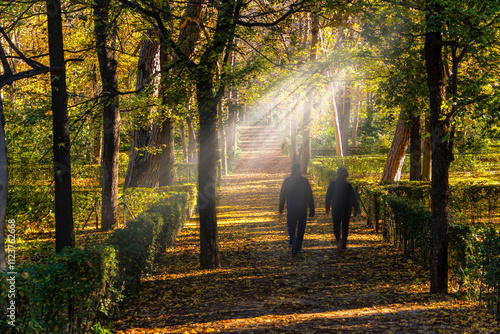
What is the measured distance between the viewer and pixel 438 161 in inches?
240

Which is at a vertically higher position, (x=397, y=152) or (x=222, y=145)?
(x=222, y=145)

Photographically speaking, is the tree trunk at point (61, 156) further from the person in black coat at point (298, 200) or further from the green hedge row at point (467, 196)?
the green hedge row at point (467, 196)

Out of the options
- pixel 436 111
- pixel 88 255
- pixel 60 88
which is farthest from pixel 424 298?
pixel 60 88

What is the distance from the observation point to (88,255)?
454 cm

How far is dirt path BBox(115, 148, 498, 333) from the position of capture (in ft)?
17.4

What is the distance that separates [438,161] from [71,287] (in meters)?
5.09

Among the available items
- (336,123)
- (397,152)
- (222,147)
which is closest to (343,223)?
(397,152)

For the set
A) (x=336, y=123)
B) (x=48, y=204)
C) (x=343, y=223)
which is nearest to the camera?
(x=343, y=223)

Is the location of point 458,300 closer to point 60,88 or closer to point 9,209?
point 60,88

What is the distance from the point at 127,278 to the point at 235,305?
165cm

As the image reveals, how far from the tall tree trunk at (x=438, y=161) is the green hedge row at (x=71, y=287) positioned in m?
4.54

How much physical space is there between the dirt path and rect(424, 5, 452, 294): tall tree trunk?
1.44ft

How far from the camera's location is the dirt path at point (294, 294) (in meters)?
5.29

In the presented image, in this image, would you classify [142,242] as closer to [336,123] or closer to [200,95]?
[200,95]
